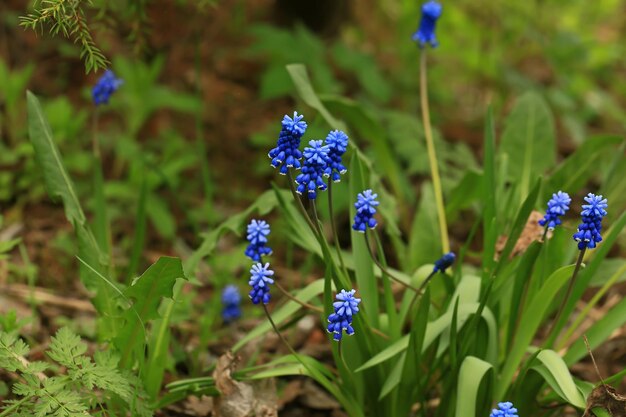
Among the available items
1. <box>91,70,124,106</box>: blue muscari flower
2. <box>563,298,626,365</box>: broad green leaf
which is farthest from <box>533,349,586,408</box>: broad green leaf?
<box>91,70,124,106</box>: blue muscari flower

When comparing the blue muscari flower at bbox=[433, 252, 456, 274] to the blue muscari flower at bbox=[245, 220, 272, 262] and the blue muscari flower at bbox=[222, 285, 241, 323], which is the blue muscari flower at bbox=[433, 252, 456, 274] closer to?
the blue muscari flower at bbox=[245, 220, 272, 262]

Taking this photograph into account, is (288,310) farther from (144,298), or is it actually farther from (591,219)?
(591,219)

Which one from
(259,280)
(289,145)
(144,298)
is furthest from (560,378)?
(144,298)

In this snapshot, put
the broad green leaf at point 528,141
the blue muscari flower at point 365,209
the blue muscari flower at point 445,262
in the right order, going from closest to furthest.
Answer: the blue muscari flower at point 365,209, the blue muscari flower at point 445,262, the broad green leaf at point 528,141

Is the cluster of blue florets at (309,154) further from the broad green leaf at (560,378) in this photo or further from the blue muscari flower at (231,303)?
the blue muscari flower at (231,303)

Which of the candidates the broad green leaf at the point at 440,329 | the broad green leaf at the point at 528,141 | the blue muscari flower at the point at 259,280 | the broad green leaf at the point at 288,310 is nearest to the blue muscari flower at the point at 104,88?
the broad green leaf at the point at 288,310

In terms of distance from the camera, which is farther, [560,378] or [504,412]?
[560,378]

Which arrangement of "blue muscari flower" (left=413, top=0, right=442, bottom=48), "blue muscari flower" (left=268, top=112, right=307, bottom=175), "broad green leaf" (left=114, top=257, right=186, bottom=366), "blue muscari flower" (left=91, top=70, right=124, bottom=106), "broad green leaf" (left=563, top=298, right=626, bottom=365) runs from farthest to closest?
"blue muscari flower" (left=91, top=70, right=124, bottom=106) < "blue muscari flower" (left=413, top=0, right=442, bottom=48) < "broad green leaf" (left=563, top=298, right=626, bottom=365) < "broad green leaf" (left=114, top=257, right=186, bottom=366) < "blue muscari flower" (left=268, top=112, right=307, bottom=175)
